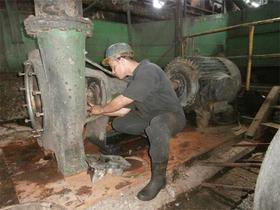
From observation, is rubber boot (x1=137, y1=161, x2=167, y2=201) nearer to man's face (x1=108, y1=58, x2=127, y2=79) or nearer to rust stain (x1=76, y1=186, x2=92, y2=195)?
rust stain (x1=76, y1=186, x2=92, y2=195)

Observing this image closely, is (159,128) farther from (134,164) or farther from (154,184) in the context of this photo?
(134,164)

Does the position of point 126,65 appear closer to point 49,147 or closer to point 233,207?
point 49,147

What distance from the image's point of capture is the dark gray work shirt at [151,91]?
227 cm

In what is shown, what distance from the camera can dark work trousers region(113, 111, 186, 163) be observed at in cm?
229

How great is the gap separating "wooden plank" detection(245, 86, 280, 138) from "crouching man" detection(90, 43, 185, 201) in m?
1.49

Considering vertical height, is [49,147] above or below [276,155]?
below

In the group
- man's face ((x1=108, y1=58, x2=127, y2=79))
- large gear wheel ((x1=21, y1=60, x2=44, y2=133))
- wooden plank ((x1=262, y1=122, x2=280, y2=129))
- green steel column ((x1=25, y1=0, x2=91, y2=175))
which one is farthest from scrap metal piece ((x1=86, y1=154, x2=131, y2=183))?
wooden plank ((x1=262, y1=122, x2=280, y2=129))

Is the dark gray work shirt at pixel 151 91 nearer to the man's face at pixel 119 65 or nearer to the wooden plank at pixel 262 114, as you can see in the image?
the man's face at pixel 119 65

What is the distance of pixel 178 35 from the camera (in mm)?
8766

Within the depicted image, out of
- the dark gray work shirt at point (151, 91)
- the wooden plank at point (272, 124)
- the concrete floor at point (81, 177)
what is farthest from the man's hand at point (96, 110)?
the wooden plank at point (272, 124)

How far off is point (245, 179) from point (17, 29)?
18.9 ft

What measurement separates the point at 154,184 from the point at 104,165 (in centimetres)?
60

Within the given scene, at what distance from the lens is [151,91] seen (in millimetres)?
2406

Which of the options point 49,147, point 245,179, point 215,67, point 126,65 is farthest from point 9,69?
point 245,179
